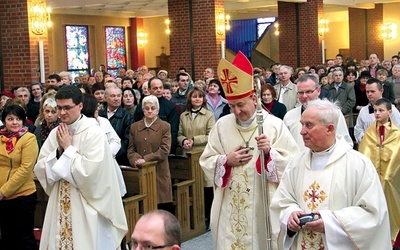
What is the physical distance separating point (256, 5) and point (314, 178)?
21.3 meters

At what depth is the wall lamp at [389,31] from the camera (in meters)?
30.3

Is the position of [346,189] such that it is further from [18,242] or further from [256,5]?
[256,5]

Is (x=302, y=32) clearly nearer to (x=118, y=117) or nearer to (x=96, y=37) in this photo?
(x=96, y=37)

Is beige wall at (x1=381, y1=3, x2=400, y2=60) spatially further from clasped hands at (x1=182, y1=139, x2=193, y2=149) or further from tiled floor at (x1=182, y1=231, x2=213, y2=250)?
tiled floor at (x1=182, y1=231, x2=213, y2=250)

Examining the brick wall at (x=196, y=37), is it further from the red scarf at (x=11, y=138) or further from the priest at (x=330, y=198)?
the priest at (x=330, y=198)

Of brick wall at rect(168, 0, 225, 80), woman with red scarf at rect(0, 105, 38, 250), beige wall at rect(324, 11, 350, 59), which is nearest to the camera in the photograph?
woman with red scarf at rect(0, 105, 38, 250)

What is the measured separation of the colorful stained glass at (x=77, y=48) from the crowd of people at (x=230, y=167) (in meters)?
17.0

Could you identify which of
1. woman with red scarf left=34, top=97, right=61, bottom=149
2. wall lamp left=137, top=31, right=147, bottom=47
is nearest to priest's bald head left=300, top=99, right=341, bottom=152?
woman with red scarf left=34, top=97, right=61, bottom=149

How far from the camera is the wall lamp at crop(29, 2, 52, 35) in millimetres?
12734

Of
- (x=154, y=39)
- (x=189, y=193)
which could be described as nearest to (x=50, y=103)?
(x=189, y=193)

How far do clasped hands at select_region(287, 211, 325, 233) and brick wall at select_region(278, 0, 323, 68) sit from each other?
62.8ft

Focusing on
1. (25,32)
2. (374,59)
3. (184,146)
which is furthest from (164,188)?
(374,59)

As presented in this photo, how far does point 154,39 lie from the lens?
98.5ft

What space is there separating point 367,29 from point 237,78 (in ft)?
86.4
